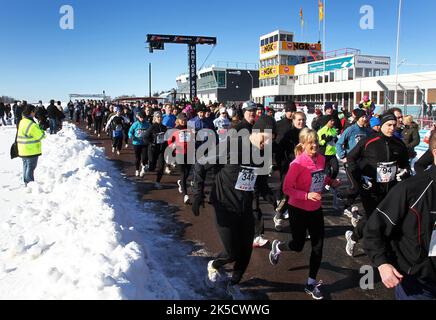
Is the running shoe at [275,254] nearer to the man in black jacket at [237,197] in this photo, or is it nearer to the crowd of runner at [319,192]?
the crowd of runner at [319,192]

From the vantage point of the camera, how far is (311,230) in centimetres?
411

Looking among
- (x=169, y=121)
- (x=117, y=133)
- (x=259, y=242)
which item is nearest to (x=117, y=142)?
(x=117, y=133)

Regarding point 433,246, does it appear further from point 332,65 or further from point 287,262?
point 332,65

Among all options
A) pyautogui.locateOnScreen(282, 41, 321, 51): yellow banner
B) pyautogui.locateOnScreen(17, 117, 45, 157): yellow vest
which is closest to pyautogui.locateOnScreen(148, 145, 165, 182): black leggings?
pyautogui.locateOnScreen(17, 117, 45, 157): yellow vest

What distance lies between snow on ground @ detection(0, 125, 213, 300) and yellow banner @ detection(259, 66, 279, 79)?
155 ft

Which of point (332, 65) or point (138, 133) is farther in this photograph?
point (332, 65)

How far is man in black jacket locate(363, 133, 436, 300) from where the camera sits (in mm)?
2354

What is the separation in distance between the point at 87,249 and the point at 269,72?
174 ft

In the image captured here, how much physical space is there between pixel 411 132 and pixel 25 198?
29.6 ft

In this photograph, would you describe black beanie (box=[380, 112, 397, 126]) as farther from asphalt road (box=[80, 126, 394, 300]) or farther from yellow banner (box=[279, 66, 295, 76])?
yellow banner (box=[279, 66, 295, 76])

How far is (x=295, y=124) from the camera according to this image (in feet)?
21.5
